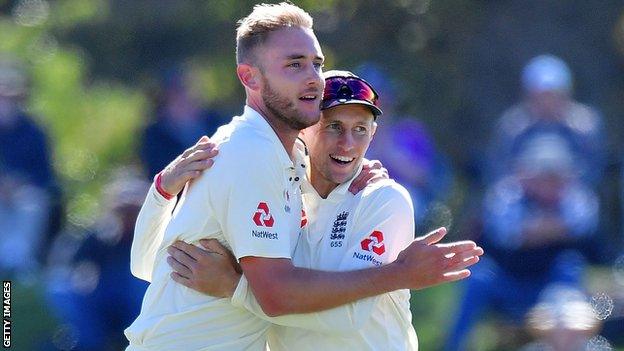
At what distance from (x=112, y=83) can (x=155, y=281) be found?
5.05 m

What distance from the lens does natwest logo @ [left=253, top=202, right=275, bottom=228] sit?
3.85m

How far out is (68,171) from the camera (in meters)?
8.49

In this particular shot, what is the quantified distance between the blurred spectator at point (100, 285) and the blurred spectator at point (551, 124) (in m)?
2.35

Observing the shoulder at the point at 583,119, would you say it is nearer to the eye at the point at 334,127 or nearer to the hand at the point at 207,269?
the eye at the point at 334,127

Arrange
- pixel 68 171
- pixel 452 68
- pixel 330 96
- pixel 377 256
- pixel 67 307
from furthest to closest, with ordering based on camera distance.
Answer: pixel 452 68
pixel 68 171
pixel 67 307
pixel 330 96
pixel 377 256

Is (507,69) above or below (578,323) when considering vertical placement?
above

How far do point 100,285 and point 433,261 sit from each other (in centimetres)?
418

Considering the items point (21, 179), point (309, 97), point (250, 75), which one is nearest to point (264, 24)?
point (250, 75)

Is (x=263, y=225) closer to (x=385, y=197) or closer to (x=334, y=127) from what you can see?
(x=385, y=197)

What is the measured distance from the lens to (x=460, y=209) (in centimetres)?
809

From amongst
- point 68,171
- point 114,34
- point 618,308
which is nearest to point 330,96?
point 618,308

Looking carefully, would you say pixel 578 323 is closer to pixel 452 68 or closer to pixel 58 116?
pixel 452 68

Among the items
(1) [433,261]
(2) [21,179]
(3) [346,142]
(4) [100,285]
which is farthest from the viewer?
(2) [21,179]

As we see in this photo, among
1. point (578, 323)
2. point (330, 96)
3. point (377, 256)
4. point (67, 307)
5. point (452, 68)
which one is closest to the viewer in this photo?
point (377, 256)
